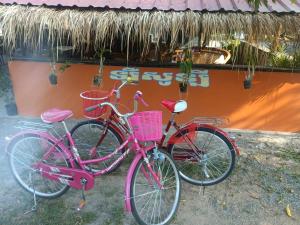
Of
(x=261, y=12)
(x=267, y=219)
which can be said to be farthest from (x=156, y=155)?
(x=261, y=12)

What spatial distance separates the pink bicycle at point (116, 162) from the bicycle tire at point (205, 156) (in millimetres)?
379

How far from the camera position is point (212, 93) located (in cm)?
533

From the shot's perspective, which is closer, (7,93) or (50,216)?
(50,216)

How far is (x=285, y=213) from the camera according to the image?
346 cm

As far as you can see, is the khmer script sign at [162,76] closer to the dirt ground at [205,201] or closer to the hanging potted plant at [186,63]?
the hanging potted plant at [186,63]

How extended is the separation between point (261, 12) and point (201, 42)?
957 mm

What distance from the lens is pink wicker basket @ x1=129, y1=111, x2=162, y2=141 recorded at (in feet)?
9.70

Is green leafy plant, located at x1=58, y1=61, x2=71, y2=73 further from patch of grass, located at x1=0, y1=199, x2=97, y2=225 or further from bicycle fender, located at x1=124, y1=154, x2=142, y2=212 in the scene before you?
bicycle fender, located at x1=124, y1=154, x2=142, y2=212

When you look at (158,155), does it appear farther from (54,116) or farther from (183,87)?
(183,87)

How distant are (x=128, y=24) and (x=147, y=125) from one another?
189cm

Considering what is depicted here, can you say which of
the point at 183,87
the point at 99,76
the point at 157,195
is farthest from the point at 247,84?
the point at 157,195

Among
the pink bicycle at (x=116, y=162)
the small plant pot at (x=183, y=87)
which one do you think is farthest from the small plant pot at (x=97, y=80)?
the pink bicycle at (x=116, y=162)

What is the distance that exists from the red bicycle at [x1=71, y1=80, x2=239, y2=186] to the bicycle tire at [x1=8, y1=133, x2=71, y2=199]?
0.50m

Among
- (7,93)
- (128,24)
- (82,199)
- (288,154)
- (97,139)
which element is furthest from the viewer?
(7,93)
